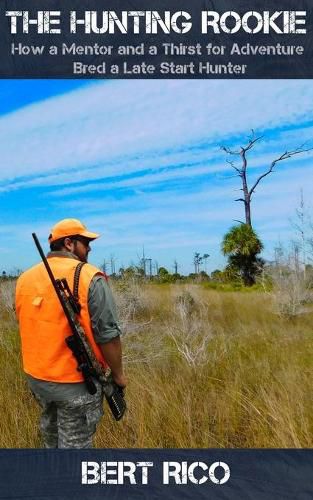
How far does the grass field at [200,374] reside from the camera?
4055 millimetres

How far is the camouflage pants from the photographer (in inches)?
141

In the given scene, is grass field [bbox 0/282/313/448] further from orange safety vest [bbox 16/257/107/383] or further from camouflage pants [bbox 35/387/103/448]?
orange safety vest [bbox 16/257/107/383]

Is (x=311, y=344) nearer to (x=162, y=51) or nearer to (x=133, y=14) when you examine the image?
(x=162, y=51)

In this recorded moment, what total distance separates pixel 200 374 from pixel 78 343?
1.31m

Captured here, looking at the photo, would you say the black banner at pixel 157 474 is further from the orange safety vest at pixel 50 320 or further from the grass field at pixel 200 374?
the orange safety vest at pixel 50 320

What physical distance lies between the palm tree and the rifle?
1.25 meters

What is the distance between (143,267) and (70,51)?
1.59m

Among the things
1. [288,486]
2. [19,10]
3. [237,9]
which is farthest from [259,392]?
[19,10]

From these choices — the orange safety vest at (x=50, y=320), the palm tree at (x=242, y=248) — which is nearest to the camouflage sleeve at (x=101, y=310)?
the orange safety vest at (x=50, y=320)

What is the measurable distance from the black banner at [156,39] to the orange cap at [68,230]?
1.07 metres

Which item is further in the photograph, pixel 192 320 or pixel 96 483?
pixel 192 320

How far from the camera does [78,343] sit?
136 inches

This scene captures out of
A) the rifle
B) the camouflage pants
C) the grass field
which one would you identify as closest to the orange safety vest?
the rifle

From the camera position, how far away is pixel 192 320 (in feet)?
15.9
